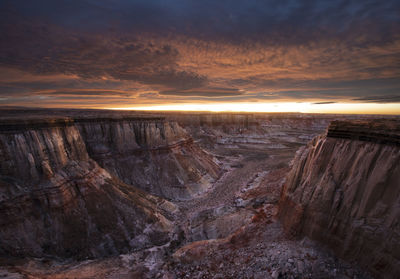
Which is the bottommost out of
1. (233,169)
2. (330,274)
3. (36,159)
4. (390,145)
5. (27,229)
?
(233,169)

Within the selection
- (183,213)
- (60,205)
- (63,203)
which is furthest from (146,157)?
(60,205)

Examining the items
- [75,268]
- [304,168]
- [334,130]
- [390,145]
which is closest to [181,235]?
[75,268]

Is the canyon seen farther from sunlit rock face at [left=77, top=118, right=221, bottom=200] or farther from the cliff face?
sunlit rock face at [left=77, top=118, right=221, bottom=200]

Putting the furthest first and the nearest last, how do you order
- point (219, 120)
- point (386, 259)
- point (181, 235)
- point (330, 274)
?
1. point (219, 120)
2. point (181, 235)
3. point (330, 274)
4. point (386, 259)

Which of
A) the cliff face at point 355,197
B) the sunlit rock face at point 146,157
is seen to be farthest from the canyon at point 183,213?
the sunlit rock face at point 146,157

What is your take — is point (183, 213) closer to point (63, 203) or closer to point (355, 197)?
point (63, 203)

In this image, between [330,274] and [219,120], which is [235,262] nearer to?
[330,274]

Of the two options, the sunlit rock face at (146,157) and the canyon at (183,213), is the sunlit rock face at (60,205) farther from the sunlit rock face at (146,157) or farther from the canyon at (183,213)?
the sunlit rock face at (146,157)
